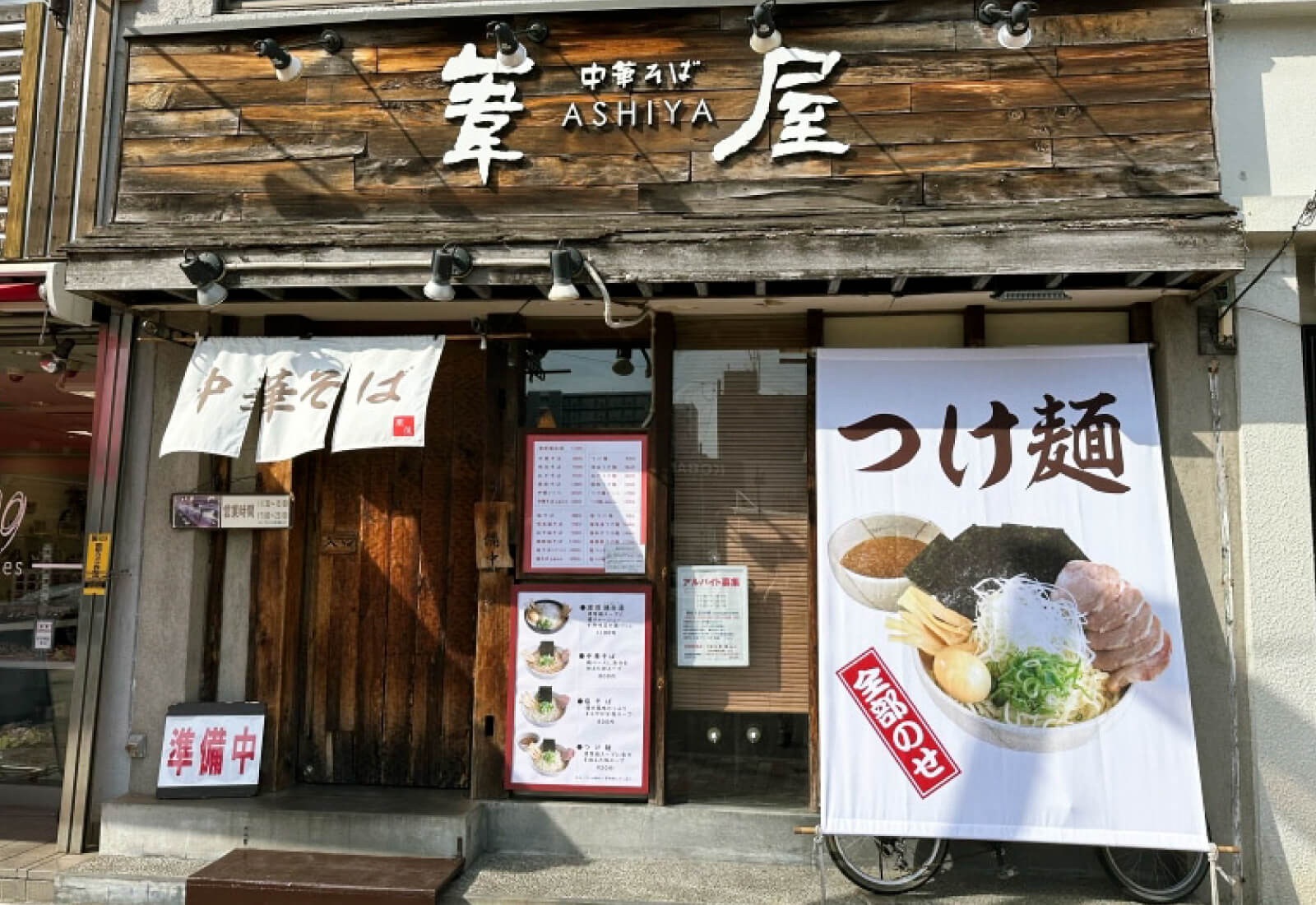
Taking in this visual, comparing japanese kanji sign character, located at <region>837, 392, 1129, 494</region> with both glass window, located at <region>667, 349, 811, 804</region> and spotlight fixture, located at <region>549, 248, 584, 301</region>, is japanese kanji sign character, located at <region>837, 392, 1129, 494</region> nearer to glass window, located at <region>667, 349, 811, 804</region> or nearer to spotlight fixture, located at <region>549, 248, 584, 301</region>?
glass window, located at <region>667, 349, 811, 804</region>

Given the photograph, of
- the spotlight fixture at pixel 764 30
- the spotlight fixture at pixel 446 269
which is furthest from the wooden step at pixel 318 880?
the spotlight fixture at pixel 764 30

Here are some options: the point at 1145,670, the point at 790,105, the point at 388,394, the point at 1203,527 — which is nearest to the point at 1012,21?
the point at 790,105

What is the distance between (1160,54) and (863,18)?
1966 millimetres

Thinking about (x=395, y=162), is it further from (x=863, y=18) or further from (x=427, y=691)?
(x=427, y=691)

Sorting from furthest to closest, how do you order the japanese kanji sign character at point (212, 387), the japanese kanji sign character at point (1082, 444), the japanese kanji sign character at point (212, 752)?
the japanese kanji sign character at point (212, 752) < the japanese kanji sign character at point (212, 387) < the japanese kanji sign character at point (1082, 444)

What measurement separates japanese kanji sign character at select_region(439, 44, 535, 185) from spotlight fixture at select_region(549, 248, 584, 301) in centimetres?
105

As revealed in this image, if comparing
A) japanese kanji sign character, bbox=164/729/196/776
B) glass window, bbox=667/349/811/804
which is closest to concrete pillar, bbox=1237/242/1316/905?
glass window, bbox=667/349/811/804

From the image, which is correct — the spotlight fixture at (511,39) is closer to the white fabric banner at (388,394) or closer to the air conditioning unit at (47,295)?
the white fabric banner at (388,394)

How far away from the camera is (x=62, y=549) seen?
293 inches

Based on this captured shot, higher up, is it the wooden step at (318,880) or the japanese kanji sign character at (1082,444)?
the japanese kanji sign character at (1082,444)

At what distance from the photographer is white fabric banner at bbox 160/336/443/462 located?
19.9ft

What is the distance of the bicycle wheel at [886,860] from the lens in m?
5.69

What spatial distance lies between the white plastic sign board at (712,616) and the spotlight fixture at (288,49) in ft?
15.1

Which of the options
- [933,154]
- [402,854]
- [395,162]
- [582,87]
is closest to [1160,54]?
[933,154]
